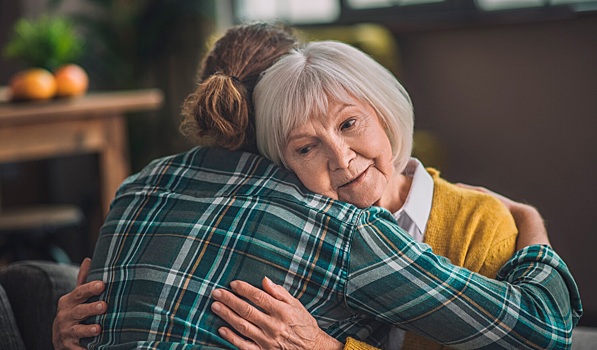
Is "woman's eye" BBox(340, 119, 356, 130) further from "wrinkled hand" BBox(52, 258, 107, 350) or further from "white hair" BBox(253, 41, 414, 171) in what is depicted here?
"wrinkled hand" BBox(52, 258, 107, 350)

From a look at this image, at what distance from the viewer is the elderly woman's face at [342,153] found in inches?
55.4

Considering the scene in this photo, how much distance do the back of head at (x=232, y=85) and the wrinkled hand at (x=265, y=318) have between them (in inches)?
11.5

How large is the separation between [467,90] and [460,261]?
292cm

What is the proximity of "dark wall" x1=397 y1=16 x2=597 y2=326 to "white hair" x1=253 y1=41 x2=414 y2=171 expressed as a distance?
248 cm

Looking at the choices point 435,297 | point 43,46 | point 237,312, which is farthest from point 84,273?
point 43,46

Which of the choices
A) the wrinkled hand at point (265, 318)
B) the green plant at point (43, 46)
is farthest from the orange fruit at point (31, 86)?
the wrinkled hand at point (265, 318)

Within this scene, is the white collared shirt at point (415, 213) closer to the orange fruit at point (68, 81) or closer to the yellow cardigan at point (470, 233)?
the yellow cardigan at point (470, 233)

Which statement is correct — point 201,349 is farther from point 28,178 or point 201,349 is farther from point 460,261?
point 28,178

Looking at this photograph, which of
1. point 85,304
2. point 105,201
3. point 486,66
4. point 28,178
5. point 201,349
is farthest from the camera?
point 28,178

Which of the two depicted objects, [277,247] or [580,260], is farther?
[580,260]

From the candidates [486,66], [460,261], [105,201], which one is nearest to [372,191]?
[460,261]

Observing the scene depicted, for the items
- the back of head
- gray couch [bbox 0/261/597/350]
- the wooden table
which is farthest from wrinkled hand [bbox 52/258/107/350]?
the wooden table

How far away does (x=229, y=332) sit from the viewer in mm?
1303

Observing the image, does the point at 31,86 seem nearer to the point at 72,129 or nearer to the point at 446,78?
the point at 72,129
